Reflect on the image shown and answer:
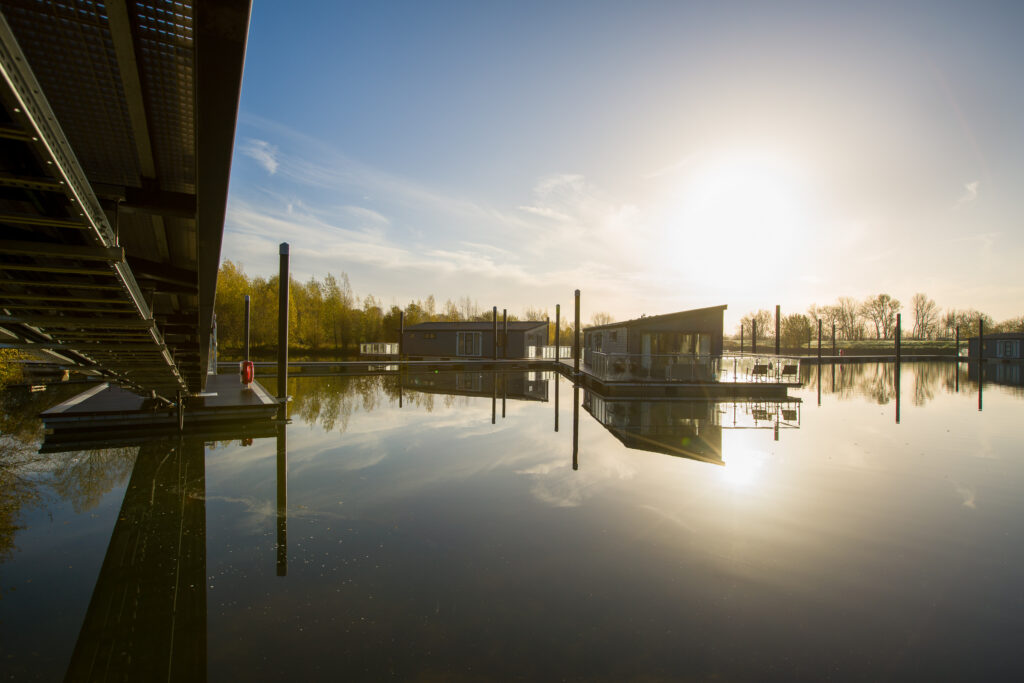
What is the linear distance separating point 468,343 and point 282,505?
105 ft

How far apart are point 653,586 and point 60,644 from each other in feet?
14.7

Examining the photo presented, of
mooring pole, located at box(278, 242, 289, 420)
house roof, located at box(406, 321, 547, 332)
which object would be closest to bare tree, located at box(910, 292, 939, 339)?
house roof, located at box(406, 321, 547, 332)

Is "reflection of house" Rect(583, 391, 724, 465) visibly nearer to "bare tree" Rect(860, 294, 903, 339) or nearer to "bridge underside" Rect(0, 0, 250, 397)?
"bridge underside" Rect(0, 0, 250, 397)

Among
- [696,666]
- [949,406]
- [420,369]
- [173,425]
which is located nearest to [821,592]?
[696,666]

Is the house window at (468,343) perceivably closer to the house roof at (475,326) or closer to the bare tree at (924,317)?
the house roof at (475,326)

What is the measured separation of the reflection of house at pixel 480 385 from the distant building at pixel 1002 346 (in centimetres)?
4721

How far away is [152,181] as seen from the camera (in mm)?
4125

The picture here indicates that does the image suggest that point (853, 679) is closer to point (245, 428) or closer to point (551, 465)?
point (551, 465)

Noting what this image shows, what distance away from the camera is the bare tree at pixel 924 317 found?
77938mm

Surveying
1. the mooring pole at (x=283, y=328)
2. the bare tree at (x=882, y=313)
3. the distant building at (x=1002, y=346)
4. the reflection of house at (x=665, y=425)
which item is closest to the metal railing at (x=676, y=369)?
the reflection of house at (x=665, y=425)

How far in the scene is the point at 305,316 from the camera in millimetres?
52281

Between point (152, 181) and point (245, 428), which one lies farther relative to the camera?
point (245, 428)

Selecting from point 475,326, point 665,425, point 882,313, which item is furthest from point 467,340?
point 882,313

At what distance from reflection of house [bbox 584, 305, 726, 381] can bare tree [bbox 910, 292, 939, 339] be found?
83.7 m
